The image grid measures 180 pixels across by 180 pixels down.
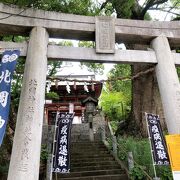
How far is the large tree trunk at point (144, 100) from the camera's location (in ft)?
38.5

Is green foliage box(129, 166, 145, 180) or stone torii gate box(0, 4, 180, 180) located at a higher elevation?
stone torii gate box(0, 4, 180, 180)

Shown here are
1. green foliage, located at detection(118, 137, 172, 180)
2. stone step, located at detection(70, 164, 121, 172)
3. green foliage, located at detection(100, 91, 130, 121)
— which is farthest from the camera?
green foliage, located at detection(100, 91, 130, 121)

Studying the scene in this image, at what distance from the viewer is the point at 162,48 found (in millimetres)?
6754

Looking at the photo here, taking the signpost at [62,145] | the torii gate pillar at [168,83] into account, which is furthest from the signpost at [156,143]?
the signpost at [62,145]

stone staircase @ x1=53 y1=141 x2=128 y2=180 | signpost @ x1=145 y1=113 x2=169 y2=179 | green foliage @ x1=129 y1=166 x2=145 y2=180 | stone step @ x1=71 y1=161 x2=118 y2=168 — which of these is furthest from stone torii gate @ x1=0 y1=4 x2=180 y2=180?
stone step @ x1=71 y1=161 x2=118 y2=168

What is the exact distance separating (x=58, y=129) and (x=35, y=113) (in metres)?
3.78

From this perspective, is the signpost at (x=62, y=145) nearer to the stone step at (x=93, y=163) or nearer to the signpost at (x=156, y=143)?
the stone step at (x=93, y=163)

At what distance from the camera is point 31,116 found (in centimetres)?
523

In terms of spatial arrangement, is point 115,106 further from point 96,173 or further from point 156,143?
point 156,143

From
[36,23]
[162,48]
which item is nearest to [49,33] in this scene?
[36,23]

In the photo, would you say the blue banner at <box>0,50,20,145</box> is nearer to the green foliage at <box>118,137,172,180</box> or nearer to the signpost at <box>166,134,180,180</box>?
the signpost at <box>166,134,180,180</box>

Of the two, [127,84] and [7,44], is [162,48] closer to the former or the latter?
[7,44]

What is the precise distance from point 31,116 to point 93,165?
648cm

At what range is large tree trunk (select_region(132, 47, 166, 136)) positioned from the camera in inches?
463
